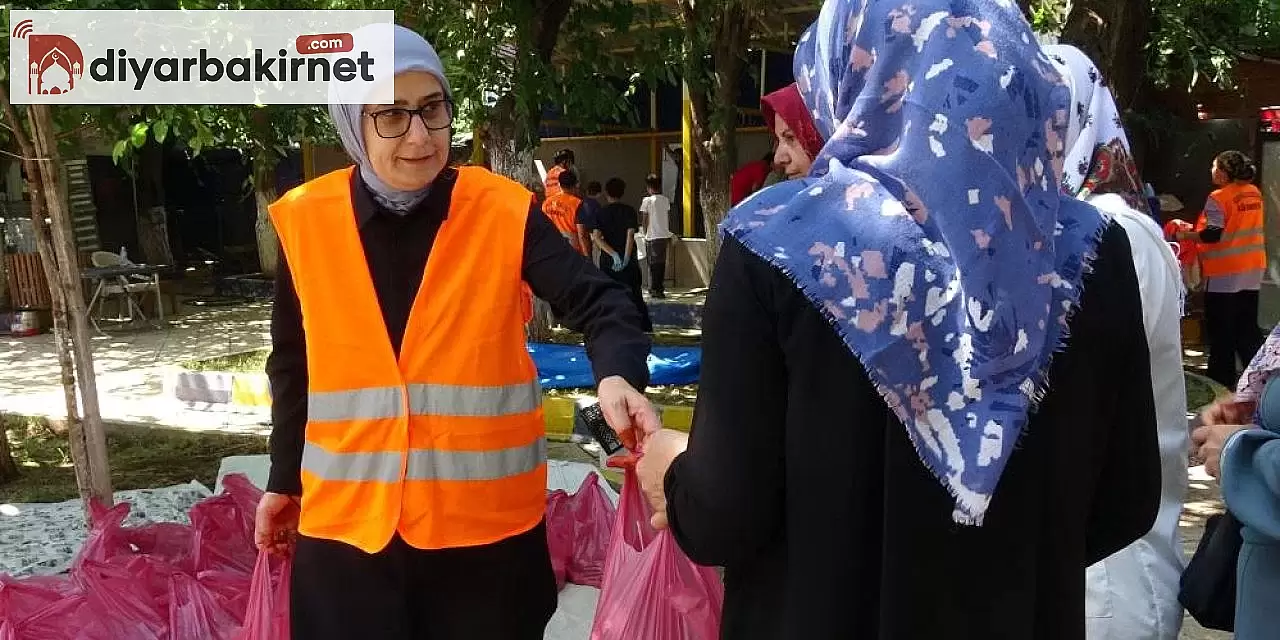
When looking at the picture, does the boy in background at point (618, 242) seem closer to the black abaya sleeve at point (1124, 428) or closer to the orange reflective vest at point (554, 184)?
the orange reflective vest at point (554, 184)

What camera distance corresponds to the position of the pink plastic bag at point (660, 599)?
6.74 ft

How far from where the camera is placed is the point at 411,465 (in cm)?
195

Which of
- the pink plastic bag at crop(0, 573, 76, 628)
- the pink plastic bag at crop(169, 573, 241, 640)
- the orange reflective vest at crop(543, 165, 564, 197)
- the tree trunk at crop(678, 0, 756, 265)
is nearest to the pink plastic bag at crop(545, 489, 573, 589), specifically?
the pink plastic bag at crop(169, 573, 241, 640)

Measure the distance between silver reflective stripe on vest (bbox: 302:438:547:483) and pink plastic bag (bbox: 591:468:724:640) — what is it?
279 mm

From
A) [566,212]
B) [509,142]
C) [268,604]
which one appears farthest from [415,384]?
[566,212]

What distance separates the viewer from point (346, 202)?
2.02 metres

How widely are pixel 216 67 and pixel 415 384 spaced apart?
2.26 meters

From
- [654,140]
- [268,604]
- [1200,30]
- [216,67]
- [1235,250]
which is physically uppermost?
[1200,30]

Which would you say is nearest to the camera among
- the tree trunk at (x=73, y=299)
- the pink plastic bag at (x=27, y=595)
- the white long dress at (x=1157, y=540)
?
the white long dress at (x=1157, y=540)

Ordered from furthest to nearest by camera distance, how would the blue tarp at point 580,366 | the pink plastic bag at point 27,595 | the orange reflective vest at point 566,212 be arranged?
the orange reflective vest at point 566,212, the blue tarp at point 580,366, the pink plastic bag at point 27,595

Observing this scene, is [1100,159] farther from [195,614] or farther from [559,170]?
[559,170]

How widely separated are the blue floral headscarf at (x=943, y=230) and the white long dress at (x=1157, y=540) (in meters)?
0.89

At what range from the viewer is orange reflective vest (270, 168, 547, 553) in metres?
1.94

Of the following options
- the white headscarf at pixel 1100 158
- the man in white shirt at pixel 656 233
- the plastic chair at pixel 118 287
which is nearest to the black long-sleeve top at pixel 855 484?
the white headscarf at pixel 1100 158
